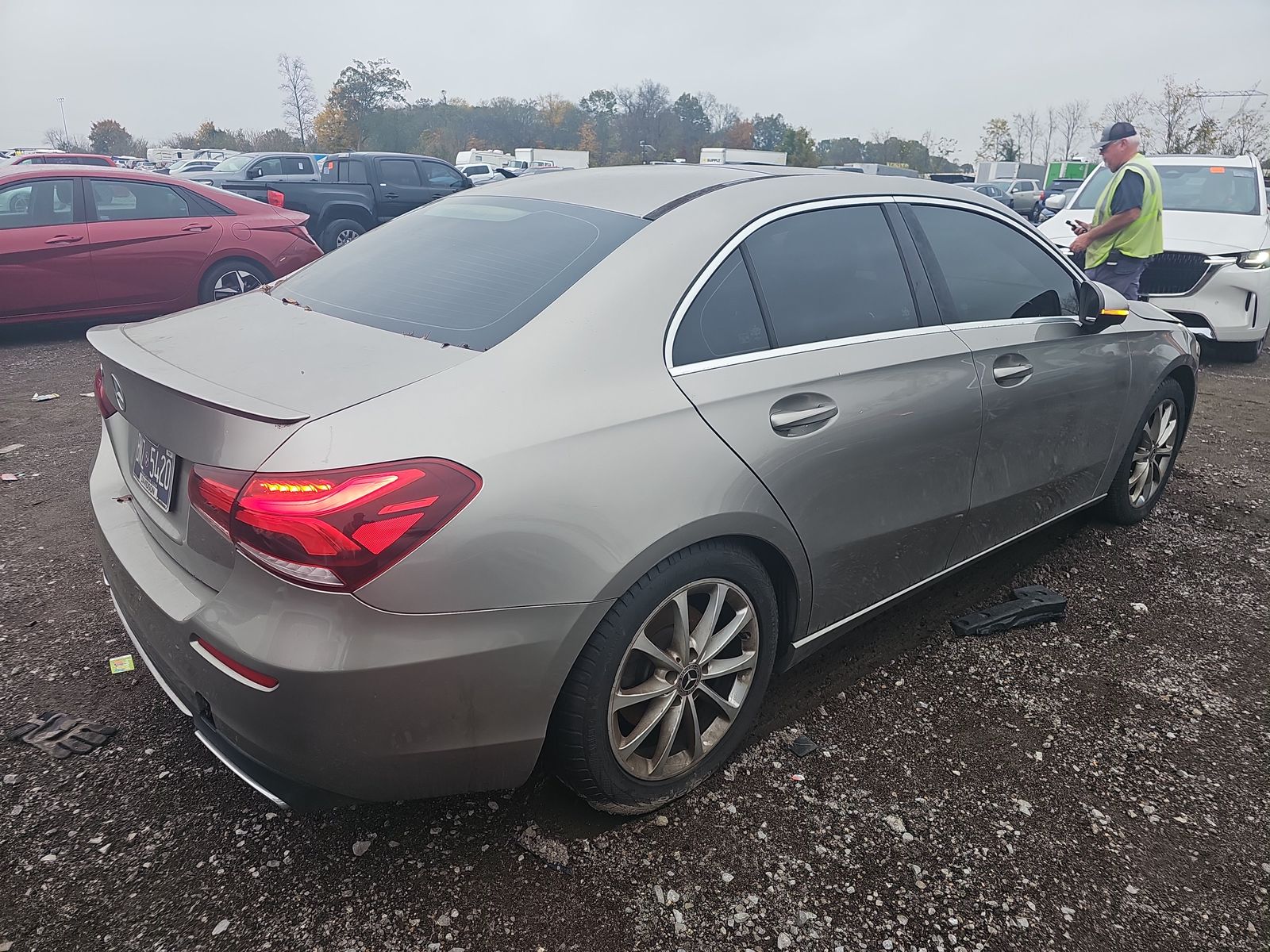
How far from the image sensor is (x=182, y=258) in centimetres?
834

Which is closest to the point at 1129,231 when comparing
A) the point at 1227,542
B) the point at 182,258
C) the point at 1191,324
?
the point at 1191,324

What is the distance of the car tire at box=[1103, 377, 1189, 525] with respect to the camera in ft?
13.4

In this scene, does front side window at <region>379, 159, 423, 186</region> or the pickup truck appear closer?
the pickup truck

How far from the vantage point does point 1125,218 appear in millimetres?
6352

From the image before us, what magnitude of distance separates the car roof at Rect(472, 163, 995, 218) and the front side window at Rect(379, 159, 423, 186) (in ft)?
40.0

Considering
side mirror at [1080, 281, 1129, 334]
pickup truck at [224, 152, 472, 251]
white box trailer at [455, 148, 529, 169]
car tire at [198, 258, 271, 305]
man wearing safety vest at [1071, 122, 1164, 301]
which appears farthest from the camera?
white box trailer at [455, 148, 529, 169]

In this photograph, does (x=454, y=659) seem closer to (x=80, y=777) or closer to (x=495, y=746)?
(x=495, y=746)

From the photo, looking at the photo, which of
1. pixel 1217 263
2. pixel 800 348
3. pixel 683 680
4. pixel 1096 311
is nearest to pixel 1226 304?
pixel 1217 263

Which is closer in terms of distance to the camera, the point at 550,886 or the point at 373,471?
the point at 373,471

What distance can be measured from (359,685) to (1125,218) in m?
6.51

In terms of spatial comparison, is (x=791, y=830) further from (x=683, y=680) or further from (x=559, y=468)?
(x=559, y=468)

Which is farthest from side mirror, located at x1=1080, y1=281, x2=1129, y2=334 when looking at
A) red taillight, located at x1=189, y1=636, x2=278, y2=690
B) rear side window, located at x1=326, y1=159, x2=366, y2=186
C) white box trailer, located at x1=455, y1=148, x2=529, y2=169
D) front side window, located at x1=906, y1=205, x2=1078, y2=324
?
white box trailer, located at x1=455, y1=148, x2=529, y2=169

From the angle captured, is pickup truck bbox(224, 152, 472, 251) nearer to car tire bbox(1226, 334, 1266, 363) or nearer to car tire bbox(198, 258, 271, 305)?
car tire bbox(198, 258, 271, 305)

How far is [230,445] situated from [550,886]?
1.26 meters
